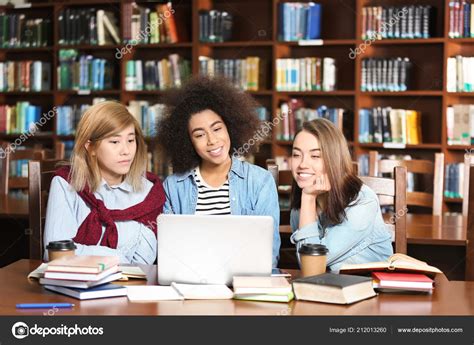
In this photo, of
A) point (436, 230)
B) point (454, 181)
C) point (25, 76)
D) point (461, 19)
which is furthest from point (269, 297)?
point (25, 76)

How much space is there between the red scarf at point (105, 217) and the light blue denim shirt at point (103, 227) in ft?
0.05

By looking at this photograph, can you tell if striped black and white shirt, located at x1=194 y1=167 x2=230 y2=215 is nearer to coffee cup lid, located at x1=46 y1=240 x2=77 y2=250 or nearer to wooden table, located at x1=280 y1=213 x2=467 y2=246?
wooden table, located at x1=280 y1=213 x2=467 y2=246

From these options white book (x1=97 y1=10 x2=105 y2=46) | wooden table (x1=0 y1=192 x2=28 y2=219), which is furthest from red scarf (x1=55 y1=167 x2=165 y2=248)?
white book (x1=97 y1=10 x2=105 y2=46)

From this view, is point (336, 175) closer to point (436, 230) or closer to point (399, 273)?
point (399, 273)

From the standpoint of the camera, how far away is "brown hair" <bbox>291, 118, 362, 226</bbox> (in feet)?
7.55

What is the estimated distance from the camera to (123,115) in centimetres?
248

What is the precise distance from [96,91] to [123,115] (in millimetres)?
3547

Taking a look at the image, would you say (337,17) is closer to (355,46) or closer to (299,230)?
(355,46)

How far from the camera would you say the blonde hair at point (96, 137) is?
7.99ft

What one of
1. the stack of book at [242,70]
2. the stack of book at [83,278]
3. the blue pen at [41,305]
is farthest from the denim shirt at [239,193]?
the stack of book at [242,70]

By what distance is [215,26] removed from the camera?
5.58 m

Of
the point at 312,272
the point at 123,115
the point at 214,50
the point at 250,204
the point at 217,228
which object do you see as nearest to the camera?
the point at 217,228
